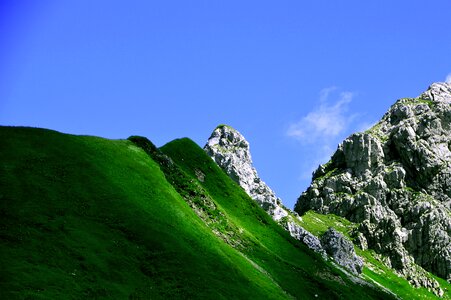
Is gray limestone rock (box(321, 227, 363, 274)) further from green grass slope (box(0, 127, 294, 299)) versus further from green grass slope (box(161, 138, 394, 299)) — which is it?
green grass slope (box(0, 127, 294, 299))

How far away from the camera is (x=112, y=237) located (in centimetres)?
6297

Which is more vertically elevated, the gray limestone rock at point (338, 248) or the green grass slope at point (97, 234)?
the gray limestone rock at point (338, 248)

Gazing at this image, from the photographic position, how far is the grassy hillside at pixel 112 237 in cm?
5169

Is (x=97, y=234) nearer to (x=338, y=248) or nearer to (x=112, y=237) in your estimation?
(x=112, y=237)

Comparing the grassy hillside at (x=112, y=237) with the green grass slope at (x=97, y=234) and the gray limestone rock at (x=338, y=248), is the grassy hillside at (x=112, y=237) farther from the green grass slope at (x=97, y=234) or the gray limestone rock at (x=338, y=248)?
the gray limestone rock at (x=338, y=248)

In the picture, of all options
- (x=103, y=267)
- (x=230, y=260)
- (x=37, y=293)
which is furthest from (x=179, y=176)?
(x=37, y=293)

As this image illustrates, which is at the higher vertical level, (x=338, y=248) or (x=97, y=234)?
(x=338, y=248)

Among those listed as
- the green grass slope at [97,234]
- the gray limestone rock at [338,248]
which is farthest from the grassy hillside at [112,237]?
the gray limestone rock at [338,248]

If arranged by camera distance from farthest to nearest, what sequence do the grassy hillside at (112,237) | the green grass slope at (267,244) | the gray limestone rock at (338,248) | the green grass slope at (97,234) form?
1. the gray limestone rock at (338,248)
2. the green grass slope at (267,244)
3. the grassy hillside at (112,237)
4. the green grass slope at (97,234)

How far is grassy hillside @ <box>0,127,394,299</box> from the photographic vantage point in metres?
51.7

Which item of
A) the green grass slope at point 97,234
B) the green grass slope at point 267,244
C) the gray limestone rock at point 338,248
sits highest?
the gray limestone rock at point 338,248

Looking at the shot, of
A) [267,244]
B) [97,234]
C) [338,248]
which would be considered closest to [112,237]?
[97,234]

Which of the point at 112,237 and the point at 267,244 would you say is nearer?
the point at 112,237

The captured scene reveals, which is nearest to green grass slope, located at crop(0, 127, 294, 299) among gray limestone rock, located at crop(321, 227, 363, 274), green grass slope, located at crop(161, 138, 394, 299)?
green grass slope, located at crop(161, 138, 394, 299)
